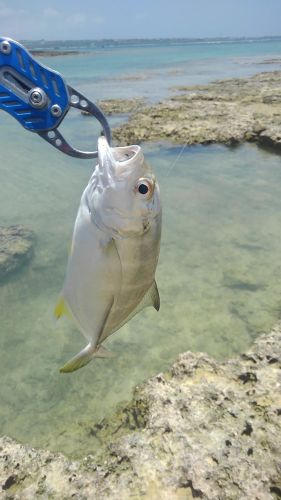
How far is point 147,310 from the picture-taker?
16.7 ft

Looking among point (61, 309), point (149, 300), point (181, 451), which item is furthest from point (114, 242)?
point (181, 451)

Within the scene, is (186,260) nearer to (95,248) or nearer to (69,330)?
(69,330)

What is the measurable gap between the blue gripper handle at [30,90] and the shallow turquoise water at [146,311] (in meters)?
2.47

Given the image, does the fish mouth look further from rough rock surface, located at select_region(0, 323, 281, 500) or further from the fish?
rough rock surface, located at select_region(0, 323, 281, 500)

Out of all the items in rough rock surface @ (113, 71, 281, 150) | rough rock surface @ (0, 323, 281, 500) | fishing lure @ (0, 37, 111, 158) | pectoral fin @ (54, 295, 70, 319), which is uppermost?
fishing lure @ (0, 37, 111, 158)

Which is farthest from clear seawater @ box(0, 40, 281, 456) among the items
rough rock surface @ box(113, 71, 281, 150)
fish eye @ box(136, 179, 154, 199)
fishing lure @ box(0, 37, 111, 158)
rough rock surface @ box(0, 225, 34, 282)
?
rough rock surface @ box(113, 71, 281, 150)

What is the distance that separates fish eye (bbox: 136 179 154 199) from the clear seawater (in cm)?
225

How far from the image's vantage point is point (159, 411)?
307 centimetres

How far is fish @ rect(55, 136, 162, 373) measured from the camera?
6.34ft

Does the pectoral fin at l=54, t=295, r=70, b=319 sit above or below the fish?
below

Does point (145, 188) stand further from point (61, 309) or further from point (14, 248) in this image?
point (14, 248)

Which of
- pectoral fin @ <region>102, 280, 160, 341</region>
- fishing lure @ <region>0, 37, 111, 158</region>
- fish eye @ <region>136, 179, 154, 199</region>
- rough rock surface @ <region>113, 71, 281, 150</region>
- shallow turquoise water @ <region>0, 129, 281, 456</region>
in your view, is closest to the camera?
fish eye @ <region>136, 179, 154, 199</region>

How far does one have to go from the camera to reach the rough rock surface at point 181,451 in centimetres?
251

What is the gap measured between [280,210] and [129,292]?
6.31 m
